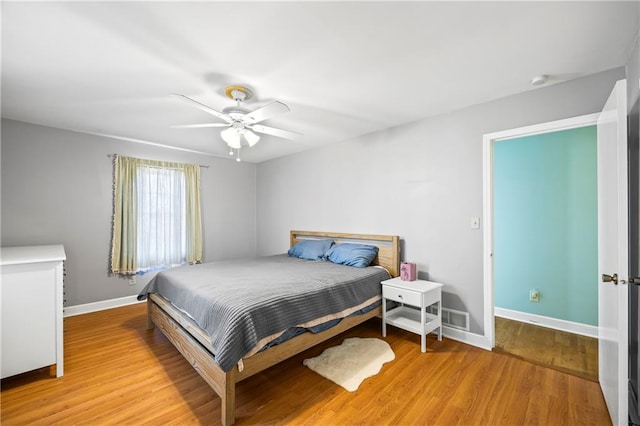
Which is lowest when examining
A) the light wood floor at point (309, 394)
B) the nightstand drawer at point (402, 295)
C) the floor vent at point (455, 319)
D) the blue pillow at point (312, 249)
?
the light wood floor at point (309, 394)

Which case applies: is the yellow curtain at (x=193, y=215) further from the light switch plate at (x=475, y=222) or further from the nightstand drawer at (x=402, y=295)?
the light switch plate at (x=475, y=222)

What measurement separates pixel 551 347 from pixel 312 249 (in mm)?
Answer: 2854

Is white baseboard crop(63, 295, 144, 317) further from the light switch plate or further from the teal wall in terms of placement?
the teal wall

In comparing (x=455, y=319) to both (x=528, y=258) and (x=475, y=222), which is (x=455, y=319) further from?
(x=528, y=258)

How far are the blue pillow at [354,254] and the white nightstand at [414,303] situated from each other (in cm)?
40

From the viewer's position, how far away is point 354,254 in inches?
135

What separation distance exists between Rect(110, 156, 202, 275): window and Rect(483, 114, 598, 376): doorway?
168 inches

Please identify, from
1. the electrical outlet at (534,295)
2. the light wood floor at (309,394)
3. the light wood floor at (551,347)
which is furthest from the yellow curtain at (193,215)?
the electrical outlet at (534,295)

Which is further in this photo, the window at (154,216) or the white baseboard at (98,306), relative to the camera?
the window at (154,216)

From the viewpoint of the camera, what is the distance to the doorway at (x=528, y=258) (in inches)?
106

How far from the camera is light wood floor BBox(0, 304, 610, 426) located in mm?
1789

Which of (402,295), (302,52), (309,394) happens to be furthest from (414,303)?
(302,52)

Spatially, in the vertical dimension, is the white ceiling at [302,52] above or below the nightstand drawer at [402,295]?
above

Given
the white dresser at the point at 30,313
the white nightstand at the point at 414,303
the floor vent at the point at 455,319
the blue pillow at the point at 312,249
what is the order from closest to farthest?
1. the white dresser at the point at 30,313
2. the white nightstand at the point at 414,303
3. the floor vent at the point at 455,319
4. the blue pillow at the point at 312,249
